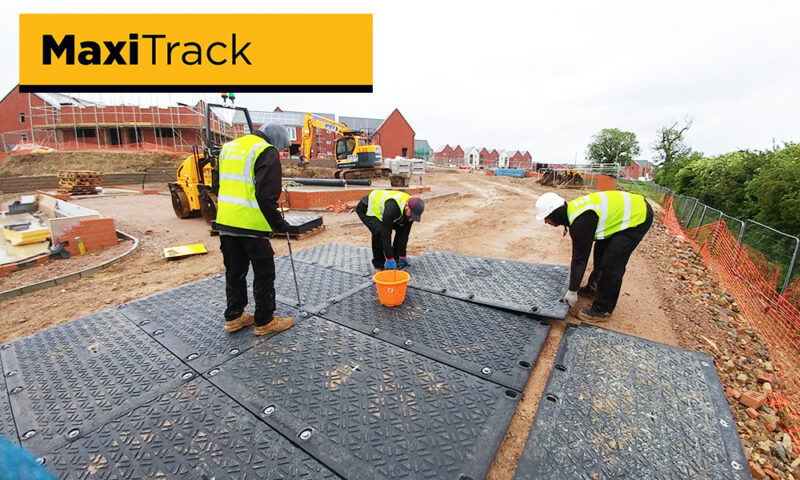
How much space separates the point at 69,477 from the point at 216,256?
4.20 meters

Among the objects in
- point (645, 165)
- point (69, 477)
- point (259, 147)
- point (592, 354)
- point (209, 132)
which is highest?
point (645, 165)

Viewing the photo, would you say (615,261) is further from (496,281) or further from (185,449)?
(185,449)

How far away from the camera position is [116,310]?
3.10 m

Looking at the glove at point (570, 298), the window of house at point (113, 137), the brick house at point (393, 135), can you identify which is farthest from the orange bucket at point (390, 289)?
the brick house at point (393, 135)

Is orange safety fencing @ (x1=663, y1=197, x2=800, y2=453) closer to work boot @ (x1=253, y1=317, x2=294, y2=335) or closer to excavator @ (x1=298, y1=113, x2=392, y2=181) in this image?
work boot @ (x1=253, y1=317, x2=294, y2=335)

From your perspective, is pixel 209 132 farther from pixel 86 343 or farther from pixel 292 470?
pixel 292 470

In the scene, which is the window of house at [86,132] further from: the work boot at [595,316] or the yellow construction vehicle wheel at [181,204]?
the work boot at [595,316]

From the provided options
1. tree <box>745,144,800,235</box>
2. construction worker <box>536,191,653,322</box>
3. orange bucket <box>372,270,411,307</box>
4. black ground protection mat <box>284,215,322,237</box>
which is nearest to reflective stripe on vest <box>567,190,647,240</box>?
construction worker <box>536,191,653,322</box>

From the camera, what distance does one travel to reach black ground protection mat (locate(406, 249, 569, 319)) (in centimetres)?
306

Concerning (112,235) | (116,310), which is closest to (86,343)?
(116,310)

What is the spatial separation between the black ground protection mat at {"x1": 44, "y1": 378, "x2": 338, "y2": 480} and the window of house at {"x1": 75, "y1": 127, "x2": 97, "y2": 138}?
104 ft

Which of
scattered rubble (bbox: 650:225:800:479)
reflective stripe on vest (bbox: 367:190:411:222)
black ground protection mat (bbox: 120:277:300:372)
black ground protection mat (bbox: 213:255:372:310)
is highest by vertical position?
reflective stripe on vest (bbox: 367:190:411:222)

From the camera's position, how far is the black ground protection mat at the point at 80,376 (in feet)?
5.92

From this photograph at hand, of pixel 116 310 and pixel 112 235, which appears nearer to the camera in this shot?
pixel 116 310
